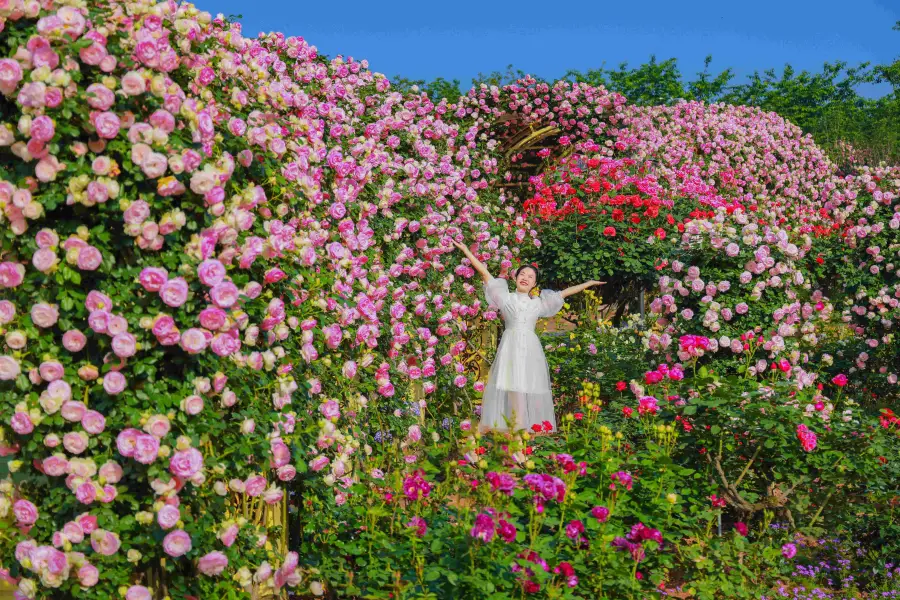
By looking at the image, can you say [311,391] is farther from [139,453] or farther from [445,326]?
[445,326]

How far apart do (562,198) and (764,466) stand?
6327mm

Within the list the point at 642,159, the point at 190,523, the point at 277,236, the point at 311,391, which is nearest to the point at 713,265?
the point at 311,391

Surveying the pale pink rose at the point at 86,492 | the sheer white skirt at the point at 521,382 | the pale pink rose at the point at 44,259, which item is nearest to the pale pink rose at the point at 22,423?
the pale pink rose at the point at 86,492

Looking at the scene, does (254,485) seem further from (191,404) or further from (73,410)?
(73,410)

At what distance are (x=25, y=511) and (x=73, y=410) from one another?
1.35 feet

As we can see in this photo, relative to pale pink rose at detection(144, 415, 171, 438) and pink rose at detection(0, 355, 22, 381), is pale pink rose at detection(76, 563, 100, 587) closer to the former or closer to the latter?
pale pink rose at detection(144, 415, 171, 438)

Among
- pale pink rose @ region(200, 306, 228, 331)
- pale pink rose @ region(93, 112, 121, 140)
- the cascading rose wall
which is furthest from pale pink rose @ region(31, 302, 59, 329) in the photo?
pale pink rose @ region(93, 112, 121, 140)

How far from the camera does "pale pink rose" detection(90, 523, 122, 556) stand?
2.75 metres

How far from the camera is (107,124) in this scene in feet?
8.83

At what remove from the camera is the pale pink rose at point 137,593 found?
9.21 ft

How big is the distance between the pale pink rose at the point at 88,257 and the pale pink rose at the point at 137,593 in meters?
1.03

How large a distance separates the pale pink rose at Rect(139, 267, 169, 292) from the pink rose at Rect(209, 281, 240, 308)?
15cm

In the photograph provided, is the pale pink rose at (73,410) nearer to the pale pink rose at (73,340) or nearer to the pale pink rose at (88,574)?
the pale pink rose at (73,340)

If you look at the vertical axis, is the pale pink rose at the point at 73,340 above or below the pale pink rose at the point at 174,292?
below
